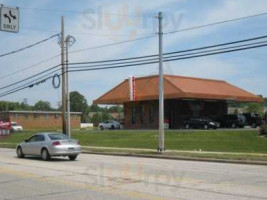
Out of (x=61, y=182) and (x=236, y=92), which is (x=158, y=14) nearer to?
(x=61, y=182)

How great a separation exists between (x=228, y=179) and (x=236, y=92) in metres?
49.9

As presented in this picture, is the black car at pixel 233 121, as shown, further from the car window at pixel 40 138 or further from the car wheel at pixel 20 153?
the car window at pixel 40 138

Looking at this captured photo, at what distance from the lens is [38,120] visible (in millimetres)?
98312

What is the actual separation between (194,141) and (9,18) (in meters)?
18.9

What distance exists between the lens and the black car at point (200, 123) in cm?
5423

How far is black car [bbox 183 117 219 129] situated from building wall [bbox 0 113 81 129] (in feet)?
143

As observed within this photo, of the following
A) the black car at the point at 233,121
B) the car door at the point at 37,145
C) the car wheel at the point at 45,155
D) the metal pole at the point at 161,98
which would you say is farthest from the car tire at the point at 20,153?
the black car at the point at 233,121

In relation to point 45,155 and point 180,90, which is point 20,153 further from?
point 180,90

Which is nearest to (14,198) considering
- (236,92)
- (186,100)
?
(186,100)

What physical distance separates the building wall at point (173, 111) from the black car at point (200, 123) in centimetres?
266

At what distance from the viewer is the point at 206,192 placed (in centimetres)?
1195

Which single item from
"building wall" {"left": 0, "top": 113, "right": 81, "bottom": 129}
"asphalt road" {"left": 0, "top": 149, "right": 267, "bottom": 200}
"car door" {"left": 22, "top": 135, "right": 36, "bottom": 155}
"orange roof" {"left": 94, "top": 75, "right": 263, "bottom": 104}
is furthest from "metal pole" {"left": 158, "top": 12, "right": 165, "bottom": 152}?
"building wall" {"left": 0, "top": 113, "right": 81, "bottom": 129}

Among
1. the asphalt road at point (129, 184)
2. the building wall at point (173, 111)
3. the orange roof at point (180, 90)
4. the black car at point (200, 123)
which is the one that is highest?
the orange roof at point (180, 90)

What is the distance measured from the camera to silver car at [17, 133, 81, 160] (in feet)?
78.1
